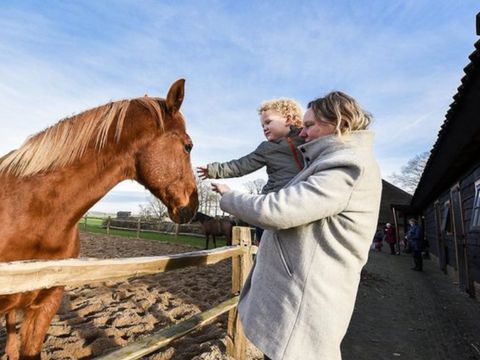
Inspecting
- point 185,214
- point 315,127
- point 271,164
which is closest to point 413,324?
point 271,164

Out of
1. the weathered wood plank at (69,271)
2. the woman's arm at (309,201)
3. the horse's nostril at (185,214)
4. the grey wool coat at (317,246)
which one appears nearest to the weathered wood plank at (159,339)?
the weathered wood plank at (69,271)

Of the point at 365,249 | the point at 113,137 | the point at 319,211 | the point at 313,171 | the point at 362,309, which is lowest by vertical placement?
the point at 362,309

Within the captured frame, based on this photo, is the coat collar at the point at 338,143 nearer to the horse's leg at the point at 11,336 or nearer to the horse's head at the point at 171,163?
the horse's head at the point at 171,163

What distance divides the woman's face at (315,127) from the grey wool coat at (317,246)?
7 cm

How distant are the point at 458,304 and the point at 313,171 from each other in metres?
6.80

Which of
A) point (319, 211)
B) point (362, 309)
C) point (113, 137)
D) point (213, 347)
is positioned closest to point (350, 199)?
point (319, 211)

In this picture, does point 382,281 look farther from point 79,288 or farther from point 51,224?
point 51,224

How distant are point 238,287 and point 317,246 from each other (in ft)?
6.89

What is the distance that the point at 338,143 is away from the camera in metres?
1.30

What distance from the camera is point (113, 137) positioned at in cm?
197

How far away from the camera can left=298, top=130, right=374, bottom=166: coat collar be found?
→ 1295mm

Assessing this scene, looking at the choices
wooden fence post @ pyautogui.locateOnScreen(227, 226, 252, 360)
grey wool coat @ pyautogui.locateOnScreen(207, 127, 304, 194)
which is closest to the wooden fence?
wooden fence post @ pyautogui.locateOnScreen(227, 226, 252, 360)

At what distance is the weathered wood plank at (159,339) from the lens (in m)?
1.82

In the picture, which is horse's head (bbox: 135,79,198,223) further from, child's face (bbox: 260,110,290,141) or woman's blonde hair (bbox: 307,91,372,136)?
woman's blonde hair (bbox: 307,91,372,136)
